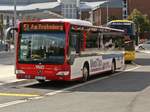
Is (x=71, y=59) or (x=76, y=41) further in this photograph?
(x=76, y=41)

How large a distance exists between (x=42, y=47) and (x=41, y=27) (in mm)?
805

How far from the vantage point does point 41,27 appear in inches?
789

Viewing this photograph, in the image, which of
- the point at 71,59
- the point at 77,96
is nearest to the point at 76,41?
the point at 71,59

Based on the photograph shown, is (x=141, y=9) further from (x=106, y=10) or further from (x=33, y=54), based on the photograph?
(x=33, y=54)

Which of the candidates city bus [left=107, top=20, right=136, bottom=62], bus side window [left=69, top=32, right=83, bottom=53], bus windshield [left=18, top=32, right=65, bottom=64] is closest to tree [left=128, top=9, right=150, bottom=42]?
city bus [left=107, top=20, right=136, bottom=62]

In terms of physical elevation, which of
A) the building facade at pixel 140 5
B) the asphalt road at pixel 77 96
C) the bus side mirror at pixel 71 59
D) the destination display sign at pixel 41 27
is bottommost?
the asphalt road at pixel 77 96

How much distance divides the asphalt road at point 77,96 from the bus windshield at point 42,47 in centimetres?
106

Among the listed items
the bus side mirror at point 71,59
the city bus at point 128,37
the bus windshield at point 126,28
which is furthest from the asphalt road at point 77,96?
the bus windshield at point 126,28

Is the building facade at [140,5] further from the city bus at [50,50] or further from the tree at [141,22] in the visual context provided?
the city bus at [50,50]

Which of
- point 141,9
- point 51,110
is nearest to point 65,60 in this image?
point 51,110

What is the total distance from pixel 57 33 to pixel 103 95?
4030 mm

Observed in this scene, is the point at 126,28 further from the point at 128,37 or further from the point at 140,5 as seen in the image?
the point at 140,5

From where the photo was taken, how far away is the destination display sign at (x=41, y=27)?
65.2 ft

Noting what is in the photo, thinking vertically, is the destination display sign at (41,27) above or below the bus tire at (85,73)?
above
